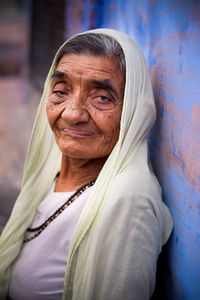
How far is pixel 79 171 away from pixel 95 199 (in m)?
0.38

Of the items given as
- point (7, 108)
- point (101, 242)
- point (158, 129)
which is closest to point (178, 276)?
point (101, 242)

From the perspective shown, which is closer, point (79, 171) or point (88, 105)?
point (88, 105)

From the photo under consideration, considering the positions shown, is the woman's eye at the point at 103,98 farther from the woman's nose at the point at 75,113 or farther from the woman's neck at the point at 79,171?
the woman's neck at the point at 79,171

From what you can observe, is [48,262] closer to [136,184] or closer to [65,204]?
[65,204]

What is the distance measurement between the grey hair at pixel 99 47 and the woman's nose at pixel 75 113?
10.6 inches

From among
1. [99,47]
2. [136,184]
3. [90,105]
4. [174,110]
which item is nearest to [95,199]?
[136,184]

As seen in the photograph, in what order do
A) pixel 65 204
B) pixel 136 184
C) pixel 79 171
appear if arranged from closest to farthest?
pixel 136 184 → pixel 65 204 → pixel 79 171

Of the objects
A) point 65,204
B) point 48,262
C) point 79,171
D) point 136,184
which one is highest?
point 136,184

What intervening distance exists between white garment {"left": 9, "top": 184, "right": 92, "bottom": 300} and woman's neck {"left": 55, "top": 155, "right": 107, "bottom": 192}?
11 cm

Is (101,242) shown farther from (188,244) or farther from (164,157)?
(164,157)

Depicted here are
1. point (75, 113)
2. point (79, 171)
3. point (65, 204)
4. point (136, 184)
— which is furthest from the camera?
point (79, 171)

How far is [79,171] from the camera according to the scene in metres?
1.78

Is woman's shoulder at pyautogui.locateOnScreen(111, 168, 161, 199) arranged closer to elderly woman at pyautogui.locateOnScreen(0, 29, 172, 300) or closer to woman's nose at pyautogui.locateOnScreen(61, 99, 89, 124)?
elderly woman at pyautogui.locateOnScreen(0, 29, 172, 300)

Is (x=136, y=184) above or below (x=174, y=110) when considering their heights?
below
